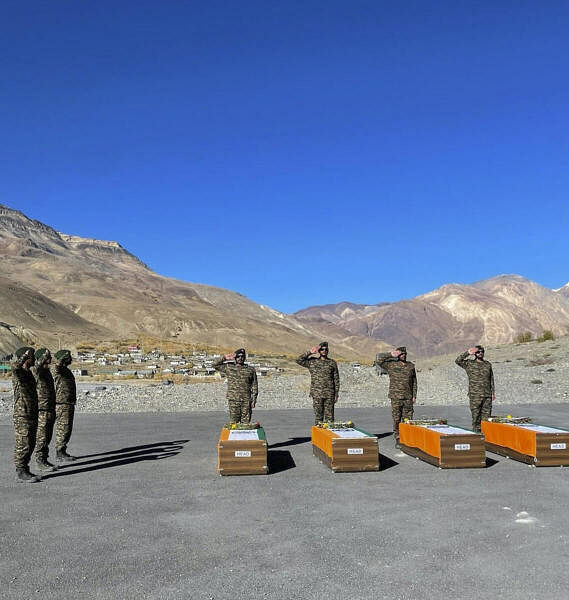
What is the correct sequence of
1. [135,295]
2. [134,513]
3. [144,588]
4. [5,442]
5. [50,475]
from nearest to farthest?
[144,588]
[134,513]
[50,475]
[5,442]
[135,295]

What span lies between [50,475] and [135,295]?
147095mm

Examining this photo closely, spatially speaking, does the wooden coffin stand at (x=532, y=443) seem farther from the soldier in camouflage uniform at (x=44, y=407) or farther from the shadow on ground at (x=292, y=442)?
the soldier in camouflage uniform at (x=44, y=407)

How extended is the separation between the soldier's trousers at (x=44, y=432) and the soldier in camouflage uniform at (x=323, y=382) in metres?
5.10

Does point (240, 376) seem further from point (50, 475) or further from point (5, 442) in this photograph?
point (5, 442)

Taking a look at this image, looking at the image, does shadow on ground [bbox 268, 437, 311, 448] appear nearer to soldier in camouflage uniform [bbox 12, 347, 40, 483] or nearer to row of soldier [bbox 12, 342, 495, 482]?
row of soldier [bbox 12, 342, 495, 482]

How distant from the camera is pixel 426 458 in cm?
1119

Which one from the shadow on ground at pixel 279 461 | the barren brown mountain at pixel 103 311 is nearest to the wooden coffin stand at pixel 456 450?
the shadow on ground at pixel 279 461

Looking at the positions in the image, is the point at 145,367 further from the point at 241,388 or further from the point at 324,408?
the point at 241,388

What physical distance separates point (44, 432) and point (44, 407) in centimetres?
44

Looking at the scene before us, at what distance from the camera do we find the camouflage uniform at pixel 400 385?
12.9m

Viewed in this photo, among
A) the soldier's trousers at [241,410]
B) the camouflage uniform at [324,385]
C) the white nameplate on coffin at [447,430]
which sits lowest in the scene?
the white nameplate on coffin at [447,430]

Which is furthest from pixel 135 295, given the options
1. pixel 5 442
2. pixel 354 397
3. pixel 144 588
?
pixel 144 588

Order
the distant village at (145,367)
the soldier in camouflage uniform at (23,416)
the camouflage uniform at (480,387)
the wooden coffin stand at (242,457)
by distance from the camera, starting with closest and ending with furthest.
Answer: the soldier in camouflage uniform at (23,416) < the wooden coffin stand at (242,457) < the camouflage uniform at (480,387) < the distant village at (145,367)

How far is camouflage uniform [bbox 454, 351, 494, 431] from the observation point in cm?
1285
